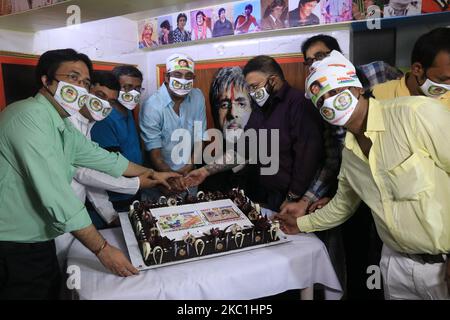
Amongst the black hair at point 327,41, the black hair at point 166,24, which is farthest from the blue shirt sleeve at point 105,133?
the black hair at point 327,41

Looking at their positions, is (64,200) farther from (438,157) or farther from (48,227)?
(438,157)

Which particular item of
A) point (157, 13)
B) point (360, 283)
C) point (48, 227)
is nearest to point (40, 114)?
point (48, 227)

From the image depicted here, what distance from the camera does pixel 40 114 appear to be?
1.21 metres

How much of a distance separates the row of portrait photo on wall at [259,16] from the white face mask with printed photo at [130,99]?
28cm

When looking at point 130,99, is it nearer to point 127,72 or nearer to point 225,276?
point 127,72

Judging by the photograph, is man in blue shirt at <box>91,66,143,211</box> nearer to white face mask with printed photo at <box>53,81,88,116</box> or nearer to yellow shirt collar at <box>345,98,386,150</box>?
white face mask with printed photo at <box>53,81,88,116</box>

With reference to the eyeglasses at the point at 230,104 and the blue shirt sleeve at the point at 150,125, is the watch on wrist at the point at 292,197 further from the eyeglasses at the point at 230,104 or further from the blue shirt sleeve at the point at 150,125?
the blue shirt sleeve at the point at 150,125

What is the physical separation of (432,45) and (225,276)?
125 centimetres

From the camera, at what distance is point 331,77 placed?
→ 1.26 meters

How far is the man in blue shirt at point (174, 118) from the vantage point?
6.27ft

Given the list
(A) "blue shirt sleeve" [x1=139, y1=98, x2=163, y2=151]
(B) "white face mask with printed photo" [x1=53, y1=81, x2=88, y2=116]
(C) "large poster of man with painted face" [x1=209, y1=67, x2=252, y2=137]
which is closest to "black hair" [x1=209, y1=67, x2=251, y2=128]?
(C) "large poster of man with painted face" [x1=209, y1=67, x2=252, y2=137]

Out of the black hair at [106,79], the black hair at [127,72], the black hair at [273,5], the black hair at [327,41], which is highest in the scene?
the black hair at [273,5]

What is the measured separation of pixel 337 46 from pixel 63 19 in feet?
4.58

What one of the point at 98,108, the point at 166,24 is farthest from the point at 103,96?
the point at 166,24
